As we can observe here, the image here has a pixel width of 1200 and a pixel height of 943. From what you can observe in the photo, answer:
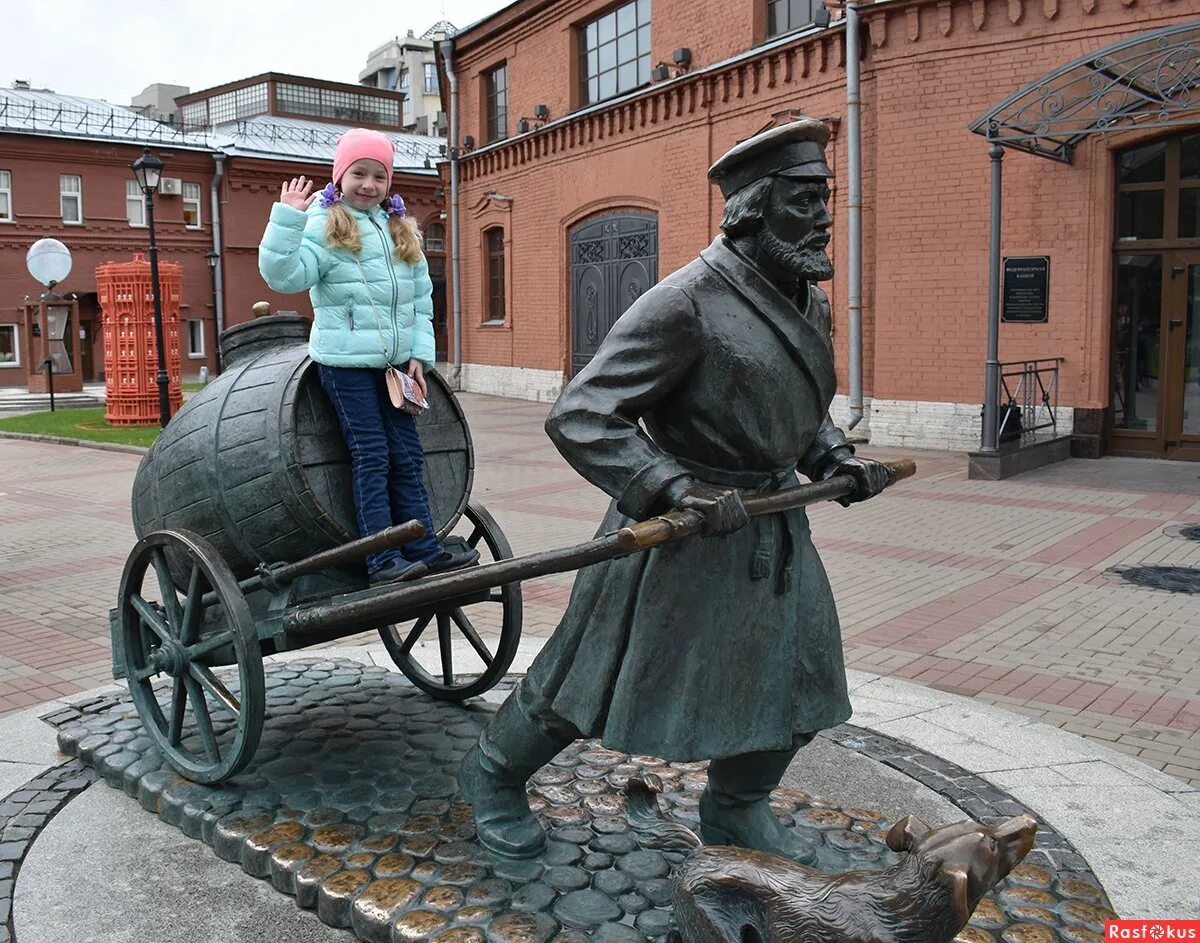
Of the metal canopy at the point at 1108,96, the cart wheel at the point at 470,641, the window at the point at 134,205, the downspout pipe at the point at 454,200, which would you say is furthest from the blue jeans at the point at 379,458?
the window at the point at 134,205

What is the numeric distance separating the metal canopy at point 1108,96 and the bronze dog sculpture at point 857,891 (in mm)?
9695

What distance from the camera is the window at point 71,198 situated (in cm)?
3172

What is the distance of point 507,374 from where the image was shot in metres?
23.2

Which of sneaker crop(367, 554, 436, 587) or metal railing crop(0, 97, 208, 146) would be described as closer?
sneaker crop(367, 554, 436, 587)

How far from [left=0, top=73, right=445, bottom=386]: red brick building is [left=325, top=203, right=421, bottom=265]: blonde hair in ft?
94.3

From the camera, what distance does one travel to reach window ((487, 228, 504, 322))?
78.1ft

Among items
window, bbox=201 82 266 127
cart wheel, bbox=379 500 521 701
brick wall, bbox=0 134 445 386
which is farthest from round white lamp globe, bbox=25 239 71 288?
cart wheel, bbox=379 500 521 701

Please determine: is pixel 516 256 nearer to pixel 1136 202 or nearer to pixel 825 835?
pixel 1136 202

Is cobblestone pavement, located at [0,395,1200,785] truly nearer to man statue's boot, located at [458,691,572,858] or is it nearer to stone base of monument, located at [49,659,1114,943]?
stone base of monument, located at [49,659,1114,943]

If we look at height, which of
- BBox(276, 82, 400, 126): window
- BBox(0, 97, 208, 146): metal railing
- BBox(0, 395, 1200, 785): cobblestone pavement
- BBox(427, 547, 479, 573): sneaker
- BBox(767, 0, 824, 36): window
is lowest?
BBox(0, 395, 1200, 785): cobblestone pavement

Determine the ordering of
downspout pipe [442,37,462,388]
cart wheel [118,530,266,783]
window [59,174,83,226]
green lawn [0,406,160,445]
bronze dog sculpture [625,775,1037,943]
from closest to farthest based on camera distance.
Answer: bronze dog sculpture [625,775,1037,943] → cart wheel [118,530,266,783] → green lawn [0,406,160,445] → downspout pipe [442,37,462,388] → window [59,174,83,226]

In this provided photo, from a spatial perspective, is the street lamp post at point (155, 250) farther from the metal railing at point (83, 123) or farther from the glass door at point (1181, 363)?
the metal railing at point (83, 123)

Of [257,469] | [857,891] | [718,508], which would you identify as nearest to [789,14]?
[257,469]

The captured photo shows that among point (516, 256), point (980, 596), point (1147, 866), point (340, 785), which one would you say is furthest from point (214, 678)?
point (516, 256)
